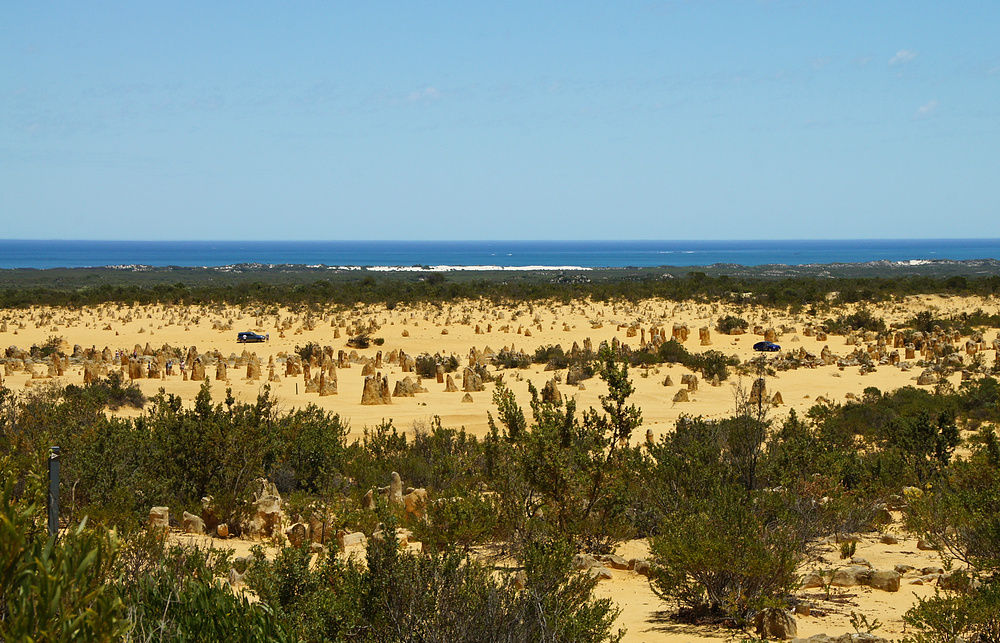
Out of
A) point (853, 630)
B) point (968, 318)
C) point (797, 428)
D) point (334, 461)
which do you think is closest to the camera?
point (853, 630)

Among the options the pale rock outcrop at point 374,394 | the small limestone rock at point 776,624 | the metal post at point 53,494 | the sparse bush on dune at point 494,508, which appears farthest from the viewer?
the pale rock outcrop at point 374,394

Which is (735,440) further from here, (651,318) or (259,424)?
(651,318)

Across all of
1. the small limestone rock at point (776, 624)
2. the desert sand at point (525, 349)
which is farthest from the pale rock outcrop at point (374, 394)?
the small limestone rock at point (776, 624)

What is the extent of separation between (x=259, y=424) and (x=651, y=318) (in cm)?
2903

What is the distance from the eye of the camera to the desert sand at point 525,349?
24.1 ft

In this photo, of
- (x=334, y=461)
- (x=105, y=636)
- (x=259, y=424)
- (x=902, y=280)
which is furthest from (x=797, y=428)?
(x=902, y=280)

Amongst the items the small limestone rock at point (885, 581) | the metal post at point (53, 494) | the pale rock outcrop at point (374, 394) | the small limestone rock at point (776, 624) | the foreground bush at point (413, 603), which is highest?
the metal post at point (53, 494)

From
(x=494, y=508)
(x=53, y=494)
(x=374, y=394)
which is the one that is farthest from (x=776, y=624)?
(x=374, y=394)

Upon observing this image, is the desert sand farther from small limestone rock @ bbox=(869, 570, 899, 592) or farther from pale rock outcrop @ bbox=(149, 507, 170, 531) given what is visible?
pale rock outcrop @ bbox=(149, 507, 170, 531)

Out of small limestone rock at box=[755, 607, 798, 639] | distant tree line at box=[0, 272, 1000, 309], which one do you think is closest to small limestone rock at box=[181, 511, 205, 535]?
small limestone rock at box=[755, 607, 798, 639]

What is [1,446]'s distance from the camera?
11141mm

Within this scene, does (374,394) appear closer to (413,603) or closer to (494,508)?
(494,508)

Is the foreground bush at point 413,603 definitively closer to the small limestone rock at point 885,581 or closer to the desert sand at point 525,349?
the desert sand at point 525,349

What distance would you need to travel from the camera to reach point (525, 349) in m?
29.4
